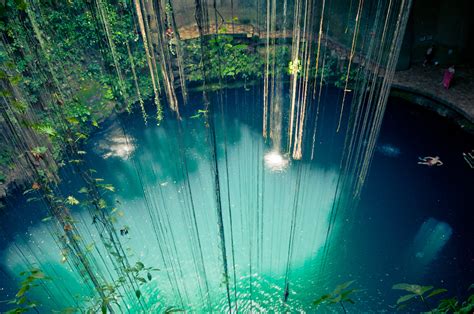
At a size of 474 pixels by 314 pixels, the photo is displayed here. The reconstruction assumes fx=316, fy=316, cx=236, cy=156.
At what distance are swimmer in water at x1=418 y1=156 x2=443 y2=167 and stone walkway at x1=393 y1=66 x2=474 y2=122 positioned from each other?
154 cm

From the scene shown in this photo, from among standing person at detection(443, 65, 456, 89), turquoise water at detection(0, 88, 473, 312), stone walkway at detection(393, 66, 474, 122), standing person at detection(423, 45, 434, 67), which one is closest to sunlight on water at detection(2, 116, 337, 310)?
turquoise water at detection(0, 88, 473, 312)

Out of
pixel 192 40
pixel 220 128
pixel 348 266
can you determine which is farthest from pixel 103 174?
pixel 348 266

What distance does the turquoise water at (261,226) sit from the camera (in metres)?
6.30

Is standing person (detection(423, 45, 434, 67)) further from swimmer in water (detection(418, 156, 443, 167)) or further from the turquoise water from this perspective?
swimmer in water (detection(418, 156, 443, 167))

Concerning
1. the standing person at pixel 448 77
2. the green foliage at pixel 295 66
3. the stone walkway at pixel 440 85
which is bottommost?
the stone walkway at pixel 440 85

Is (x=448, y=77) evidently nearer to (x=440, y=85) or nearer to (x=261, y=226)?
(x=440, y=85)

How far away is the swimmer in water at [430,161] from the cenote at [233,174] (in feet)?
0.14

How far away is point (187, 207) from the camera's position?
791cm

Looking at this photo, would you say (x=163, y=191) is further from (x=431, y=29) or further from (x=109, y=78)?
(x=431, y=29)

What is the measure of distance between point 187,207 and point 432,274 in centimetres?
544

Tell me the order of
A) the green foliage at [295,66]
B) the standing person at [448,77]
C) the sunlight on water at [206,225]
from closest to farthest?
the green foliage at [295,66] → the sunlight on water at [206,225] → the standing person at [448,77]

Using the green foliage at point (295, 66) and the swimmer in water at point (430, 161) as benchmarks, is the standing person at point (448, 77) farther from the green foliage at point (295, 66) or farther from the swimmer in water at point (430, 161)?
the green foliage at point (295, 66)

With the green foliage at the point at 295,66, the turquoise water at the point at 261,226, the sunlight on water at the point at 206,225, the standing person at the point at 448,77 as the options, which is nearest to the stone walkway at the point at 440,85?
the standing person at the point at 448,77

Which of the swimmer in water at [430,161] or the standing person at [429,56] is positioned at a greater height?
the standing person at [429,56]
